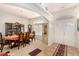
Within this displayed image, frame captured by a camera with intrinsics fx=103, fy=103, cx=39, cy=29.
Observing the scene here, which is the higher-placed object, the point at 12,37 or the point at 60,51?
the point at 12,37

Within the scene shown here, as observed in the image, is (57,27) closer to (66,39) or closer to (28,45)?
(66,39)

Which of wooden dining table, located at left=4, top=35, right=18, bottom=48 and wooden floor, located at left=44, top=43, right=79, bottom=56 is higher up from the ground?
wooden dining table, located at left=4, top=35, right=18, bottom=48

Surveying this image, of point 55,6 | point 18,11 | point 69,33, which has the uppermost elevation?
point 55,6

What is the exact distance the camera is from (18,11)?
89.7 inches

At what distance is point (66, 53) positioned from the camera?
231cm

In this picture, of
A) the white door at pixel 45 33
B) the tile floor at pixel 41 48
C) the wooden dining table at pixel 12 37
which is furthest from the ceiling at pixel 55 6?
the wooden dining table at pixel 12 37

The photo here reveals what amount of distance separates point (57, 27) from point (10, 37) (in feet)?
3.49

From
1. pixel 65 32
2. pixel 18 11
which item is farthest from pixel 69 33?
pixel 18 11

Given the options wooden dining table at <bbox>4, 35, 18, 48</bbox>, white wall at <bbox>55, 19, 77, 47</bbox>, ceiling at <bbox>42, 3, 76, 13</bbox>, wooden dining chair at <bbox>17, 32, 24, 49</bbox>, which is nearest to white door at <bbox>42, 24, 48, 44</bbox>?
white wall at <bbox>55, 19, 77, 47</bbox>

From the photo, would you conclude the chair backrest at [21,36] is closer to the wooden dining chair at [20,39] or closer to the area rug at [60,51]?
the wooden dining chair at [20,39]

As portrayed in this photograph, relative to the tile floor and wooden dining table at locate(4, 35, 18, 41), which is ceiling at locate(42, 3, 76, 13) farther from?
wooden dining table at locate(4, 35, 18, 41)

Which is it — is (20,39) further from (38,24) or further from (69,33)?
(69,33)

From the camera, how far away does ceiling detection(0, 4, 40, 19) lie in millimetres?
2207

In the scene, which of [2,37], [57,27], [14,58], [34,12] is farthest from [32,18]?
[14,58]
